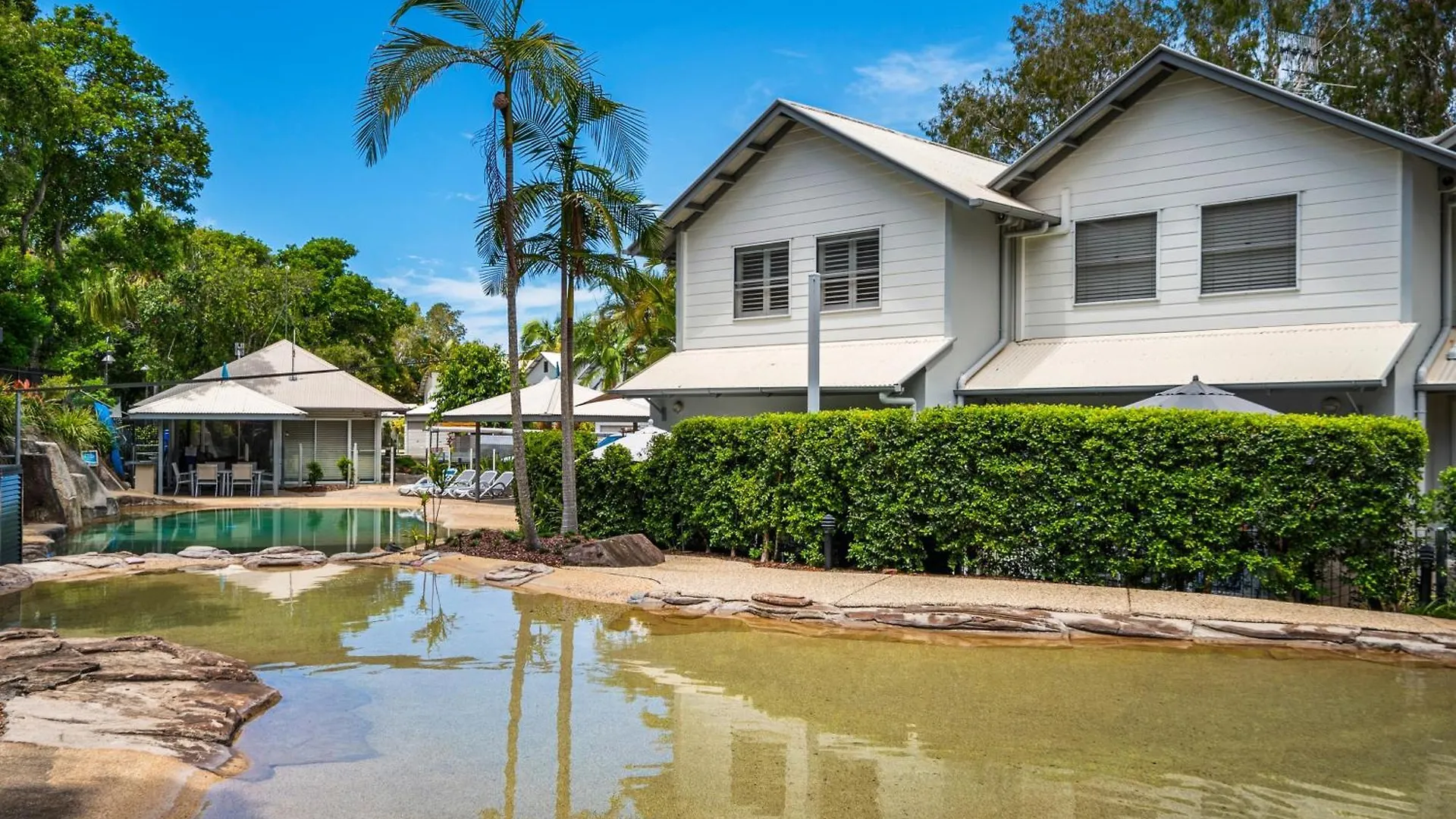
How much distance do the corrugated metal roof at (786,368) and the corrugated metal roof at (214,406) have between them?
15.1 metres

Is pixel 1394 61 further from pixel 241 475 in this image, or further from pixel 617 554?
pixel 241 475

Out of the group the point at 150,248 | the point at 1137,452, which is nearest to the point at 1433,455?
the point at 1137,452

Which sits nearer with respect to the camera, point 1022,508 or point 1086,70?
point 1022,508

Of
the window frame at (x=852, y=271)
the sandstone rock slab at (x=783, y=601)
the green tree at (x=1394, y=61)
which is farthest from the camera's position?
the green tree at (x=1394, y=61)

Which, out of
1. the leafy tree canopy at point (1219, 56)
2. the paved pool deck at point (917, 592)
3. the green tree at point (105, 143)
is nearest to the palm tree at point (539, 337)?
the green tree at point (105, 143)

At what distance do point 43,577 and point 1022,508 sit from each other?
1259 centimetres

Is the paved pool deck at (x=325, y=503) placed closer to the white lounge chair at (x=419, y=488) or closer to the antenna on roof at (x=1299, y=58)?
the white lounge chair at (x=419, y=488)

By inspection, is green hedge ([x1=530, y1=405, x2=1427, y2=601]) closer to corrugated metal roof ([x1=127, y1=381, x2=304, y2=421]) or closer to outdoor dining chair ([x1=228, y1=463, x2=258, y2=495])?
corrugated metal roof ([x1=127, y1=381, x2=304, y2=421])

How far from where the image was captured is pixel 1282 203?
1385 centimetres

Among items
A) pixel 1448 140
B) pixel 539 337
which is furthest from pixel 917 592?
pixel 539 337

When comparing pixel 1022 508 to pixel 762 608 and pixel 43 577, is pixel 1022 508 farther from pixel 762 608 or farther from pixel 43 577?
pixel 43 577

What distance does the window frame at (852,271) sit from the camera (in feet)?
52.9

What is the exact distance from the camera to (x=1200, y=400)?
11.8m

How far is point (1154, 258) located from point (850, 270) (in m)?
4.61
